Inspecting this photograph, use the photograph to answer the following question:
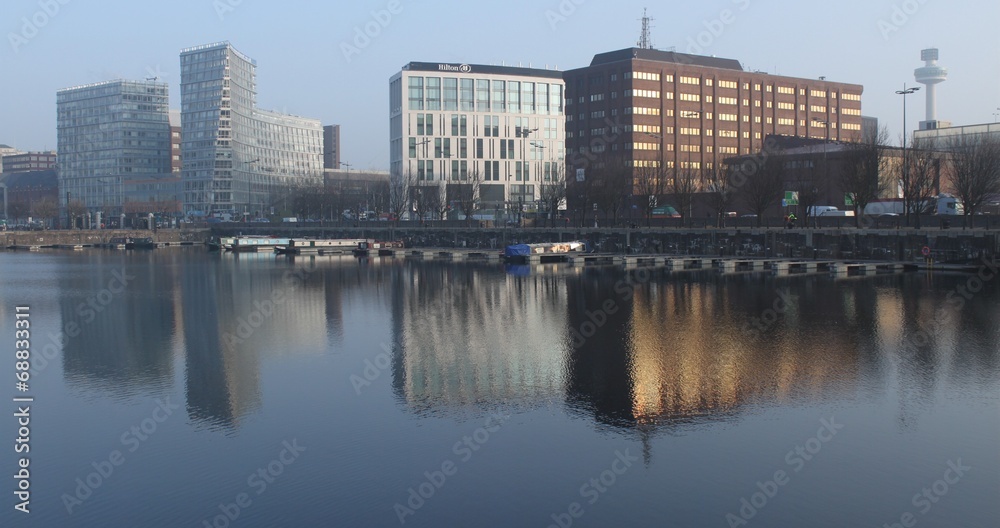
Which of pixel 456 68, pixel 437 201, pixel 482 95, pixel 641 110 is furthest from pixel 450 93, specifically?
pixel 641 110

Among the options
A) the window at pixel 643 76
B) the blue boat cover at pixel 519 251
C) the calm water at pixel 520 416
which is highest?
the window at pixel 643 76

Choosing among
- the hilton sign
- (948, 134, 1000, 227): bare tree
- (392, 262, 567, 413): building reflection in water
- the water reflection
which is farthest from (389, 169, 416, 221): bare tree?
(948, 134, 1000, 227): bare tree

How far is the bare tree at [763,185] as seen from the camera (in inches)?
2854

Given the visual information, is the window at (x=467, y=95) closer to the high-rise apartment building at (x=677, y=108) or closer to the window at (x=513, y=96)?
the window at (x=513, y=96)

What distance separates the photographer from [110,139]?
18788cm

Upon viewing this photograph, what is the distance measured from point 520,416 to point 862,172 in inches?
2181

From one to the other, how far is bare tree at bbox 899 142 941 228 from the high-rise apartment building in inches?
2543

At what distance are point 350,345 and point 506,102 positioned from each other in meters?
111

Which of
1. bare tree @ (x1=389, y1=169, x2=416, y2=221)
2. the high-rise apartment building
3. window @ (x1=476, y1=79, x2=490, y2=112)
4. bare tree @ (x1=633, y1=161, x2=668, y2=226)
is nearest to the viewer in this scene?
bare tree @ (x1=633, y1=161, x2=668, y2=226)

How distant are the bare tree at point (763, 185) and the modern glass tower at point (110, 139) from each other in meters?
146

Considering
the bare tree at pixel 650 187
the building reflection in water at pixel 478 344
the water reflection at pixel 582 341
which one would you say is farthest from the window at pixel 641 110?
the building reflection in water at pixel 478 344

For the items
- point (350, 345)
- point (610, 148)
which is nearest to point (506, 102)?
point (610, 148)

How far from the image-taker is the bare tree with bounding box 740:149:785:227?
72.5m

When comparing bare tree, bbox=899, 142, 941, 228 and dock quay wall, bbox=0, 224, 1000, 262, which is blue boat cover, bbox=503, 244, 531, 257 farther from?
bare tree, bbox=899, 142, 941, 228
